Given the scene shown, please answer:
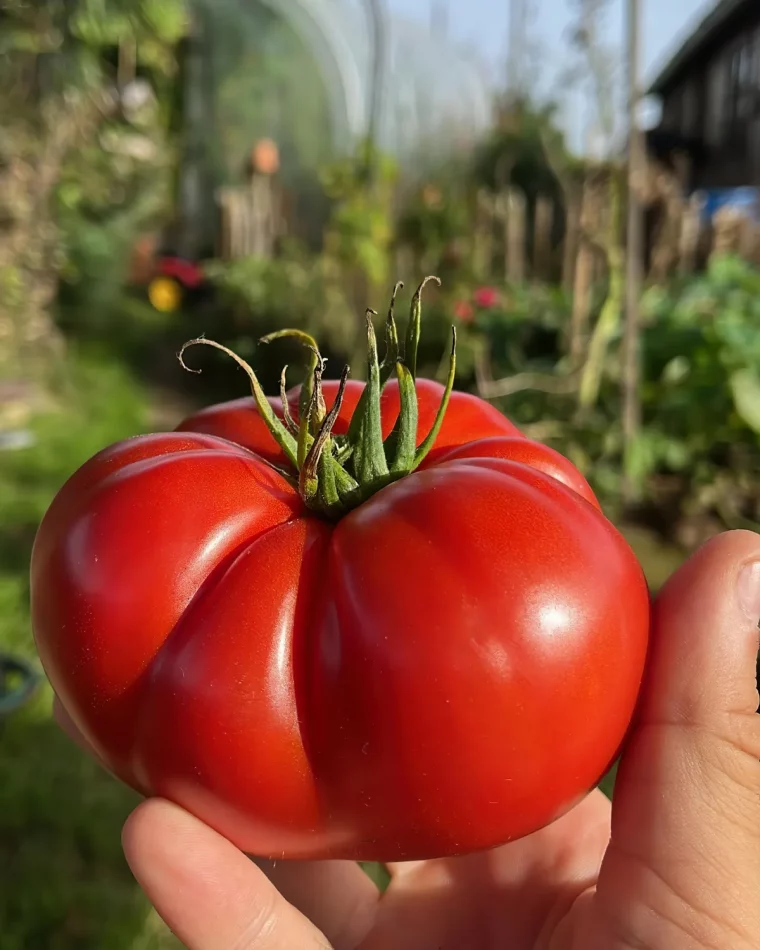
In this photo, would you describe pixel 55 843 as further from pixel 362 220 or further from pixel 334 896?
pixel 362 220

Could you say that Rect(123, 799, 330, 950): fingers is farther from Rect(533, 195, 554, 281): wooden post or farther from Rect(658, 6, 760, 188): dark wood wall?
Rect(658, 6, 760, 188): dark wood wall

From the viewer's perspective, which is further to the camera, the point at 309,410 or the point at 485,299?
the point at 485,299

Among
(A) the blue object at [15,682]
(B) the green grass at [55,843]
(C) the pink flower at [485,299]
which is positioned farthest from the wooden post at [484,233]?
(A) the blue object at [15,682]

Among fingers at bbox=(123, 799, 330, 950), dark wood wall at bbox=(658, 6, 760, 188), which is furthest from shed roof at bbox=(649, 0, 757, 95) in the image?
fingers at bbox=(123, 799, 330, 950)

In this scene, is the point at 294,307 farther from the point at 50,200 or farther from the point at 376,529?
the point at 376,529

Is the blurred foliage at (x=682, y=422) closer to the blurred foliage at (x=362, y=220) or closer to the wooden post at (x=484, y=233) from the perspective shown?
the blurred foliage at (x=362, y=220)

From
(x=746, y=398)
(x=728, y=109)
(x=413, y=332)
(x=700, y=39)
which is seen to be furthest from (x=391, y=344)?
(x=700, y=39)
